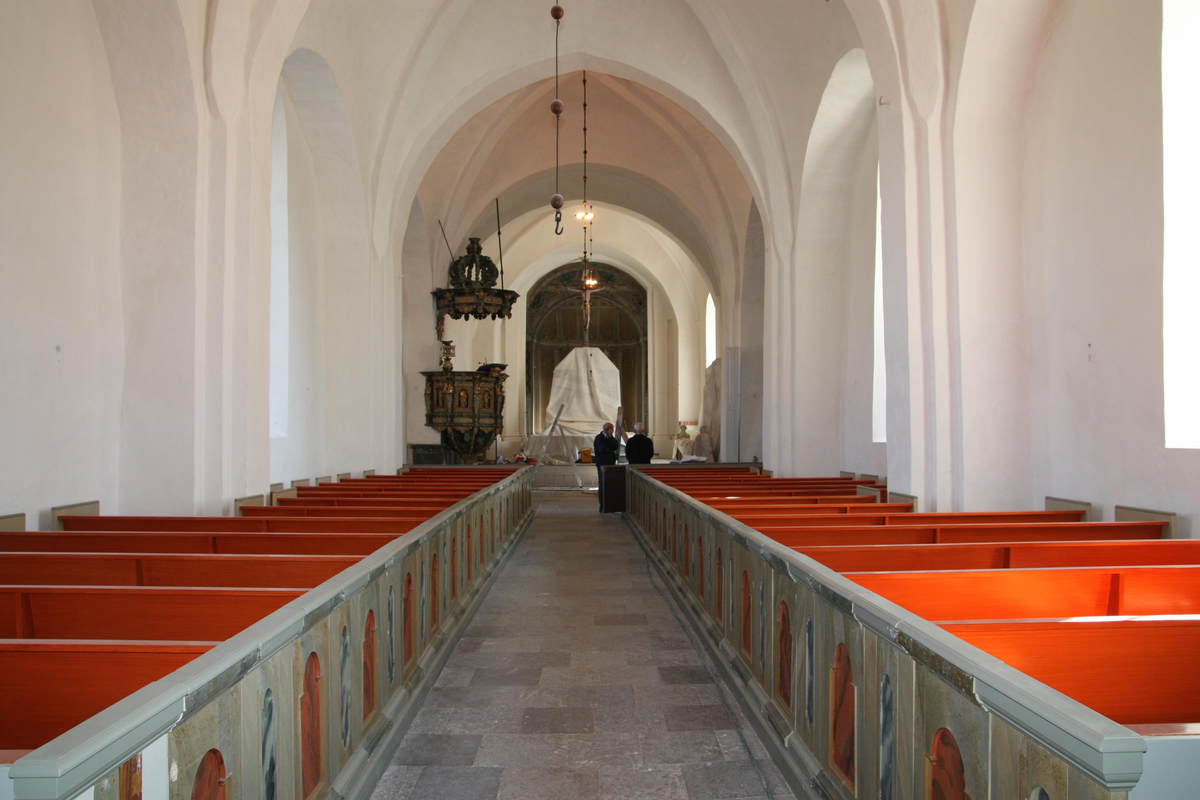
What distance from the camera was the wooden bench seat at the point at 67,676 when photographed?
173cm

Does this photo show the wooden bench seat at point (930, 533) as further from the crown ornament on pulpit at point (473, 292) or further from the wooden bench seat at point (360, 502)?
the crown ornament on pulpit at point (473, 292)

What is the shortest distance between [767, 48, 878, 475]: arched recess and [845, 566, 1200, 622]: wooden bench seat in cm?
645

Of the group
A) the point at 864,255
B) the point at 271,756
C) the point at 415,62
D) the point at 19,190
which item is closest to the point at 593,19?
the point at 415,62

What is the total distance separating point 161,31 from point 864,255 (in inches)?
278

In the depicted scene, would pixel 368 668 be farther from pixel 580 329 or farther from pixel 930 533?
pixel 580 329

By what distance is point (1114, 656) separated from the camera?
1874 mm

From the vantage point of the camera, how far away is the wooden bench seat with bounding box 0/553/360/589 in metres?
2.89

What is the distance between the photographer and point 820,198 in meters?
9.14

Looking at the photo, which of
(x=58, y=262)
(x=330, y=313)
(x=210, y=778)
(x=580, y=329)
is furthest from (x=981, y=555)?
(x=580, y=329)

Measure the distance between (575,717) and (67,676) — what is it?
2.02 meters

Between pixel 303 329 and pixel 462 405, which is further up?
pixel 303 329

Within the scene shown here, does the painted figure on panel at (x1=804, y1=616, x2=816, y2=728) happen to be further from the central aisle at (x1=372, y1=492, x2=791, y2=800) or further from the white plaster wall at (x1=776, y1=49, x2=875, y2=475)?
the white plaster wall at (x1=776, y1=49, x2=875, y2=475)

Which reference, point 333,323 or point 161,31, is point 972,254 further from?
point 333,323

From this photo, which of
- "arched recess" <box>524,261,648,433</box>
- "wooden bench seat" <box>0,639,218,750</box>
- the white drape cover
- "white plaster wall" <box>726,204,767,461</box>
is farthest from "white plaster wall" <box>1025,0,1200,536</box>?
"arched recess" <box>524,261,648,433</box>
